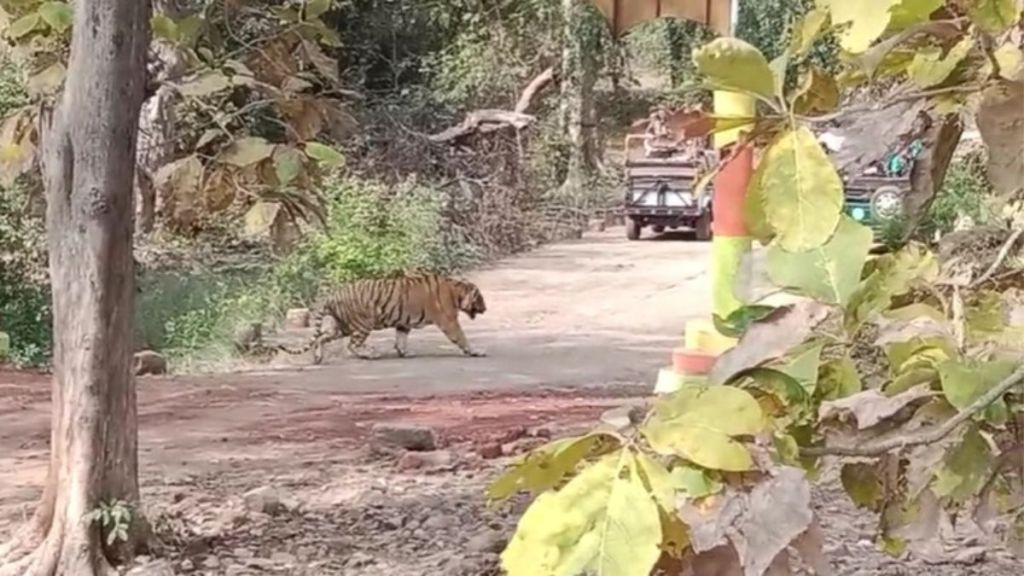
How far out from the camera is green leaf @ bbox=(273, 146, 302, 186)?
3812 mm

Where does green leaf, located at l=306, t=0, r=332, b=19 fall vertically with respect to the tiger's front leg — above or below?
above

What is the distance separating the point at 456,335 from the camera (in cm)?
1036

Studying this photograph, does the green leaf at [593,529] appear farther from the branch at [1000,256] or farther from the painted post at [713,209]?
the painted post at [713,209]

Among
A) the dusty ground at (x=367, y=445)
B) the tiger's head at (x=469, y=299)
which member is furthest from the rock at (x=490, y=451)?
the tiger's head at (x=469, y=299)

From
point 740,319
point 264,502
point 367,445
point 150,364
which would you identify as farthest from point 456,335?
point 740,319

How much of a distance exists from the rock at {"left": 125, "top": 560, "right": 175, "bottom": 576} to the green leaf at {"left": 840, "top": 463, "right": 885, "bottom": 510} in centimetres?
303

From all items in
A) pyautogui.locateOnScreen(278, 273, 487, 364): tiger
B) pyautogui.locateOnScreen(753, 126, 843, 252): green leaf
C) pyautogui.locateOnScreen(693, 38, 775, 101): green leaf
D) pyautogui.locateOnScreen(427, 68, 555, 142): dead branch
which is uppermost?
pyautogui.locateOnScreen(427, 68, 555, 142): dead branch

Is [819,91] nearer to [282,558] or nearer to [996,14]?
[996,14]

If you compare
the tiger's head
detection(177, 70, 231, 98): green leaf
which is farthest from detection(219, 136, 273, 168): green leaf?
the tiger's head

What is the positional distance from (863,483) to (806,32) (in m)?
0.34

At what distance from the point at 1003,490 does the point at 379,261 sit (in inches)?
495

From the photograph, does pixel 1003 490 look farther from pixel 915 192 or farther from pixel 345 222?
pixel 345 222

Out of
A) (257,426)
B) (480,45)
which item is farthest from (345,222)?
(257,426)

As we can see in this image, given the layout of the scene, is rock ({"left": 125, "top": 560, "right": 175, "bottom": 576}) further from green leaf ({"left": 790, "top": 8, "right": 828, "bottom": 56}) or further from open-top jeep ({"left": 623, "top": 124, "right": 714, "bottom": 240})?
open-top jeep ({"left": 623, "top": 124, "right": 714, "bottom": 240})
